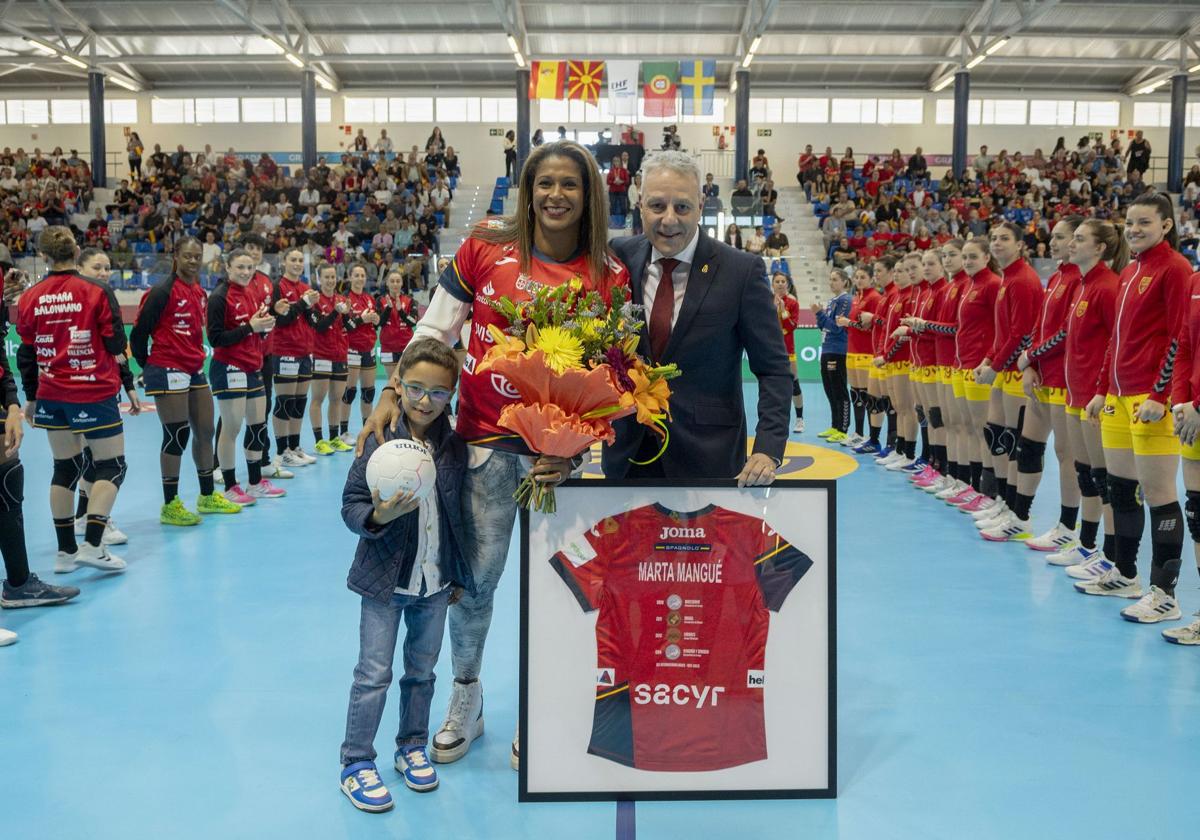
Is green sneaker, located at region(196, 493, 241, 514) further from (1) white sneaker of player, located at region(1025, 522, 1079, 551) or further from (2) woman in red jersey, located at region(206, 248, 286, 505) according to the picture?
(1) white sneaker of player, located at region(1025, 522, 1079, 551)

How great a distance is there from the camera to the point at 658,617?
104 inches

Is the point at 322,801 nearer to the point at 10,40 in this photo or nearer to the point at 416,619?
the point at 416,619

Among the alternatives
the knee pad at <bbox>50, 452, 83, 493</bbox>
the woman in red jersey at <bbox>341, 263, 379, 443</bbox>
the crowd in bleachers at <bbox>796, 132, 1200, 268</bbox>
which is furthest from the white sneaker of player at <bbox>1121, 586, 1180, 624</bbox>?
the crowd in bleachers at <bbox>796, 132, 1200, 268</bbox>

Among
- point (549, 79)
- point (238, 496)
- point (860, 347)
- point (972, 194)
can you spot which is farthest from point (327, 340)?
point (972, 194)

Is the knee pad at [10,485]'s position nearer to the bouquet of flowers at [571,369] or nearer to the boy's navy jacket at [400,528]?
the boy's navy jacket at [400,528]

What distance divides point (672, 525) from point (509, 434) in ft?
1.77

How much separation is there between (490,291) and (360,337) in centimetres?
706

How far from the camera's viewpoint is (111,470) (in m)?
5.20

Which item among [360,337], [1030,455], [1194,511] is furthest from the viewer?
[360,337]

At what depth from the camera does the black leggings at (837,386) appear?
34.1 feet

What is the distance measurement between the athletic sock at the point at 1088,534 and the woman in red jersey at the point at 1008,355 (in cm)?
62

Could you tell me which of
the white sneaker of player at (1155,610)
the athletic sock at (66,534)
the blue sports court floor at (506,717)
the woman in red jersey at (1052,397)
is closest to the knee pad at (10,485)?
the blue sports court floor at (506,717)

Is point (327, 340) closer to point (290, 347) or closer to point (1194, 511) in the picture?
point (290, 347)

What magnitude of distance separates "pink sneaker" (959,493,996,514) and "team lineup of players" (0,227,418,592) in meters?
4.90
